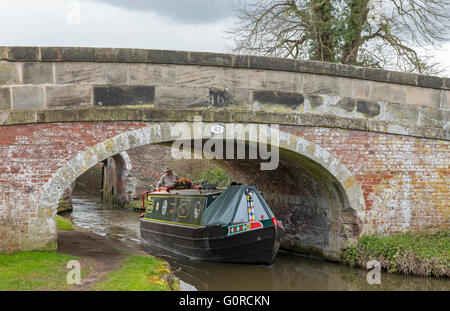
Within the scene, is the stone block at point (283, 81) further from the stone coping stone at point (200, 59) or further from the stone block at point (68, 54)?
the stone block at point (68, 54)

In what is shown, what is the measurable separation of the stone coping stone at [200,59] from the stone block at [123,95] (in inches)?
17.9

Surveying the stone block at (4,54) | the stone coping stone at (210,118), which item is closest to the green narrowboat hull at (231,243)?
the stone coping stone at (210,118)

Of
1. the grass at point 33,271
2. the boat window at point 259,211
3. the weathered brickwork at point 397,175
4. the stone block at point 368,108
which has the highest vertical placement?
the stone block at point 368,108

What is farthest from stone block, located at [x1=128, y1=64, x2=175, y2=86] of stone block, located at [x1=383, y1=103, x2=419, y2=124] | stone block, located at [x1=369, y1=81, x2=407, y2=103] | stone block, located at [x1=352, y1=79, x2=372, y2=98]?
stone block, located at [x1=383, y1=103, x2=419, y2=124]

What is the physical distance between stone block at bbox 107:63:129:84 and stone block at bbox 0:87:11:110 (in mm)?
1575

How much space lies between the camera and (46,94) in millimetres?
7520

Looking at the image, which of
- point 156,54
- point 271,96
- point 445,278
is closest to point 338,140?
point 271,96

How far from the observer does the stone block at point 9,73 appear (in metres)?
7.42

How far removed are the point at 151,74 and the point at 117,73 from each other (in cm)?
56

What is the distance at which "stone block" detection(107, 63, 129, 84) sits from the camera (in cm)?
771

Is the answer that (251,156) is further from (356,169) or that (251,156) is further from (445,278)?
(445,278)

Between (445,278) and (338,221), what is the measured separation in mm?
2097

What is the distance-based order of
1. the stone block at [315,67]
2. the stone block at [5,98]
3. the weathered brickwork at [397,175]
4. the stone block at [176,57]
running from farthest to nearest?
the weathered brickwork at [397,175]
the stone block at [315,67]
the stone block at [176,57]
the stone block at [5,98]

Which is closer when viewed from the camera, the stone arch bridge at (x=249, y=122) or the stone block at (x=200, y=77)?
the stone arch bridge at (x=249, y=122)
